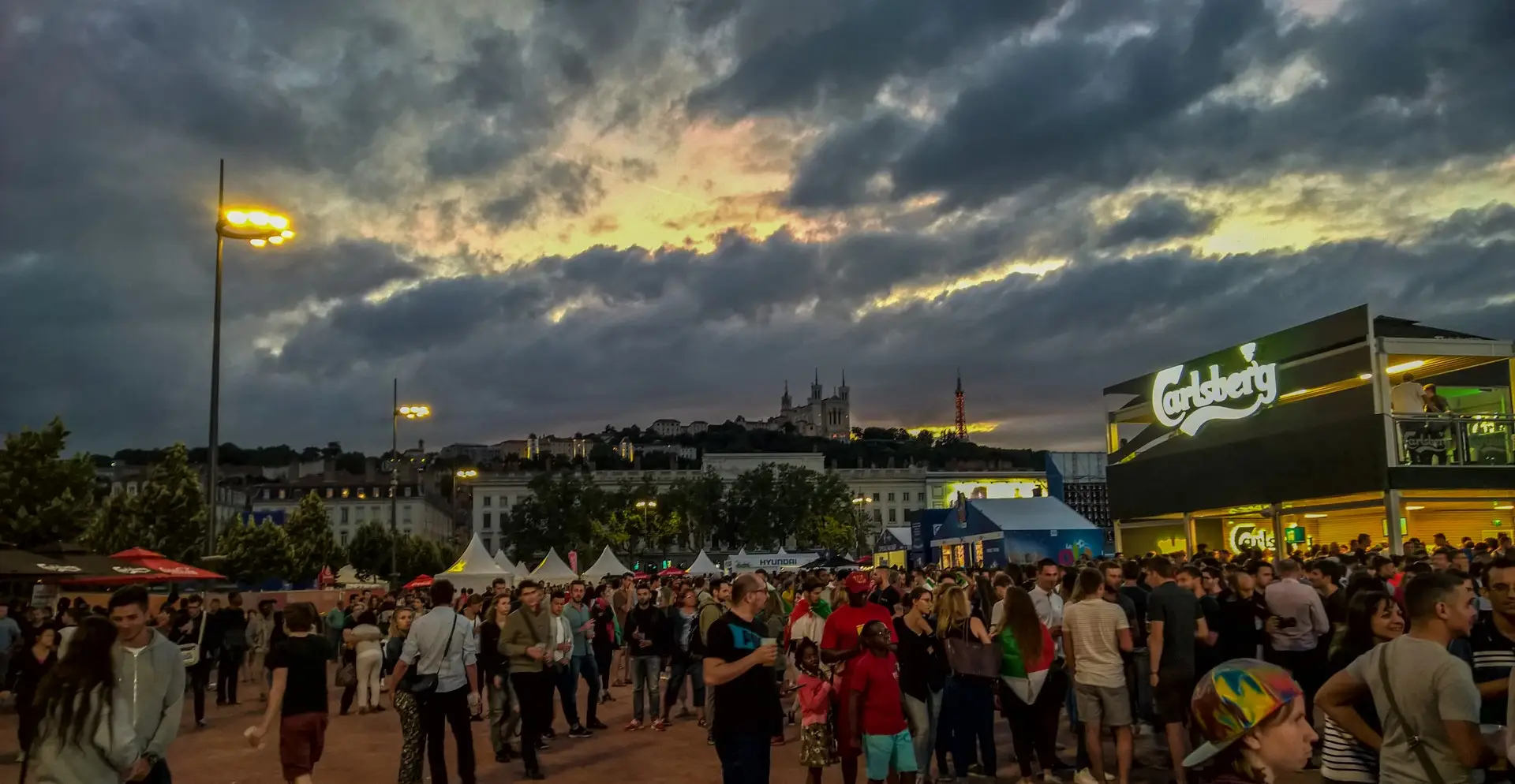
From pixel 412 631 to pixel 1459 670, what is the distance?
738cm

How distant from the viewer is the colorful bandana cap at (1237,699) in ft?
9.25

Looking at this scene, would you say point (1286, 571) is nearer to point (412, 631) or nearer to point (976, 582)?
point (976, 582)

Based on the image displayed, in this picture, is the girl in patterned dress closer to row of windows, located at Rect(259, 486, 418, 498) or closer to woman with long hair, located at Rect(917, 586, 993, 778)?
woman with long hair, located at Rect(917, 586, 993, 778)

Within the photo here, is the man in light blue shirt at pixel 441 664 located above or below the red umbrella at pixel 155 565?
below

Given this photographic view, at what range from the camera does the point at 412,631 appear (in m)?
9.14

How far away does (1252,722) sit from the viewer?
2820mm

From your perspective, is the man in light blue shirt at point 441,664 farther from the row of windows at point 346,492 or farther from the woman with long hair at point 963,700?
the row of windows at point 346,492

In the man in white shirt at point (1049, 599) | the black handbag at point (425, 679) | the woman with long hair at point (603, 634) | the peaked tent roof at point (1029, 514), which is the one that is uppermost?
the peaked tent roof at point (1029, 514)

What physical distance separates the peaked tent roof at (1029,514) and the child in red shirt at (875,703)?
2199 centimetres

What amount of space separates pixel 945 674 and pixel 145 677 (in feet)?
21.2

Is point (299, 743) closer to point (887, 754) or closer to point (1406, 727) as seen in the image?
point (887, 754)

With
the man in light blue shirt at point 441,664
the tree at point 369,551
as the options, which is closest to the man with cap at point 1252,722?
the man in light blue shirt at point 441,664

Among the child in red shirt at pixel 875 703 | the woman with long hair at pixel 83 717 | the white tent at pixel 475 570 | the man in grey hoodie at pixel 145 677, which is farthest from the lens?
the white tent at pixel 475 570

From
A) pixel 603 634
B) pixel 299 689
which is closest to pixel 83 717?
pixel 299 689
